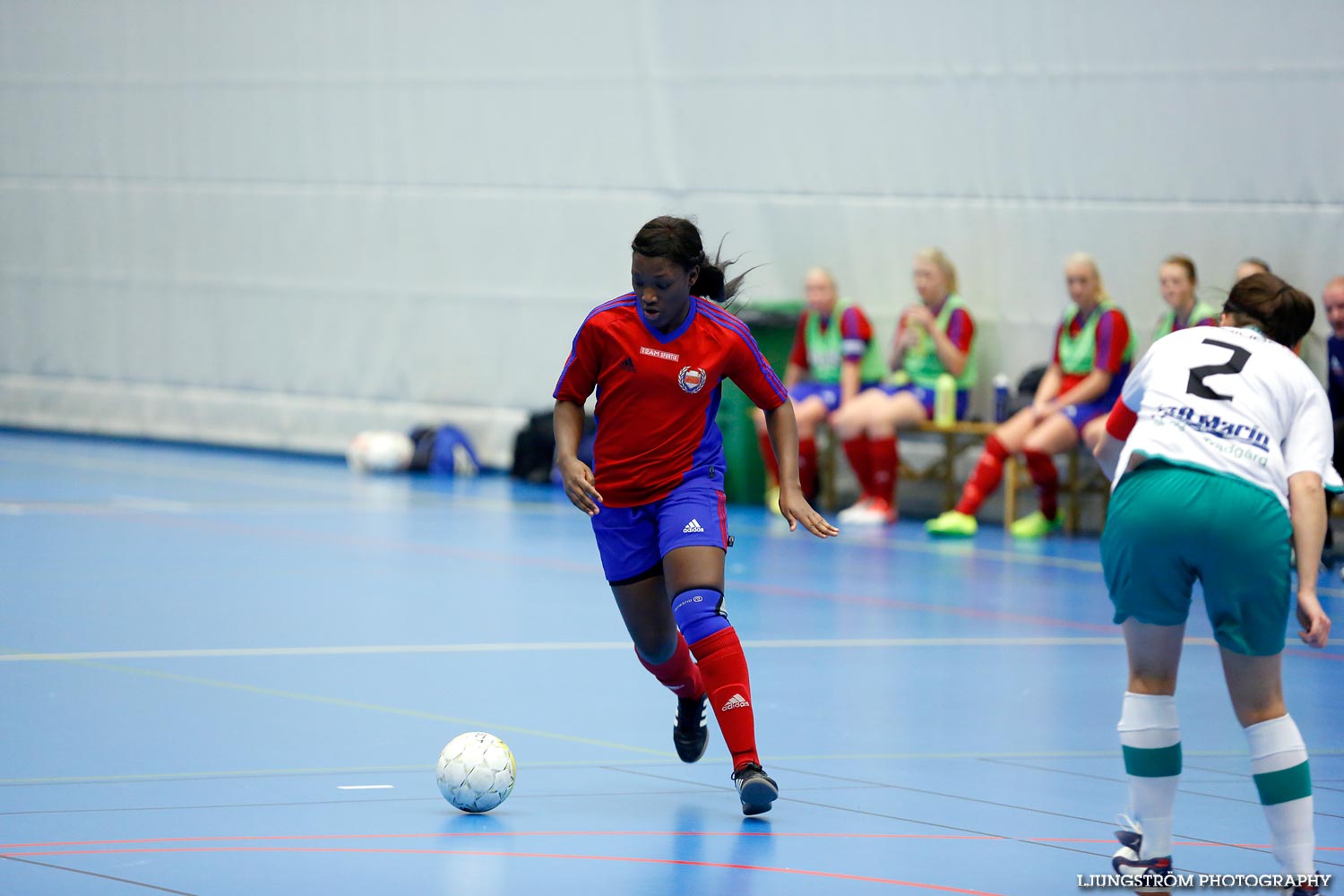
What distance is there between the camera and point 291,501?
1496cm

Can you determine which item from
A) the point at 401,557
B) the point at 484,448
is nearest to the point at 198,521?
the point at 401,557

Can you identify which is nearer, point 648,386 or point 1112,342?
point 648,386

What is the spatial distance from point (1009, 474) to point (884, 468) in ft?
3.16

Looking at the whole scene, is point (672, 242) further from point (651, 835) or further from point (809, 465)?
point (809, 465)

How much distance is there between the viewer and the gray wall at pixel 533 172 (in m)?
13.5

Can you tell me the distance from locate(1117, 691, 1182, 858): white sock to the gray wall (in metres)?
9.02

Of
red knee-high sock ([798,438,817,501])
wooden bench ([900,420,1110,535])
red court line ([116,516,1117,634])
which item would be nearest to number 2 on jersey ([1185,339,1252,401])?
red court line ([116,516,1117,634])

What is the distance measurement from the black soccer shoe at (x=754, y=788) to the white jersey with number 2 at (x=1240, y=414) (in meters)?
1.50

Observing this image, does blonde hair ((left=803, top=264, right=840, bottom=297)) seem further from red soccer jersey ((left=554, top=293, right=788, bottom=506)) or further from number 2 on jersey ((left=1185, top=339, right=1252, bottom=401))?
number 2 on jersey ((left=1185, top=339, right=1252, bottom=401))

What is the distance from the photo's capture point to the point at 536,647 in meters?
8.68

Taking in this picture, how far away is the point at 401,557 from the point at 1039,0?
658 centimetres

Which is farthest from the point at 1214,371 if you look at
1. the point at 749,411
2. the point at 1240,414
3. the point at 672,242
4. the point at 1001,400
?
the point at 749,411

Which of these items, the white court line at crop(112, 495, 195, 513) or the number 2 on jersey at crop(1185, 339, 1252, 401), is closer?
the number 2 on jersey at crop(1185, 339, 1252, 401)

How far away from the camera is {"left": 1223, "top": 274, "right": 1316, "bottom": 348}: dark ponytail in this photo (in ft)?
15.7
